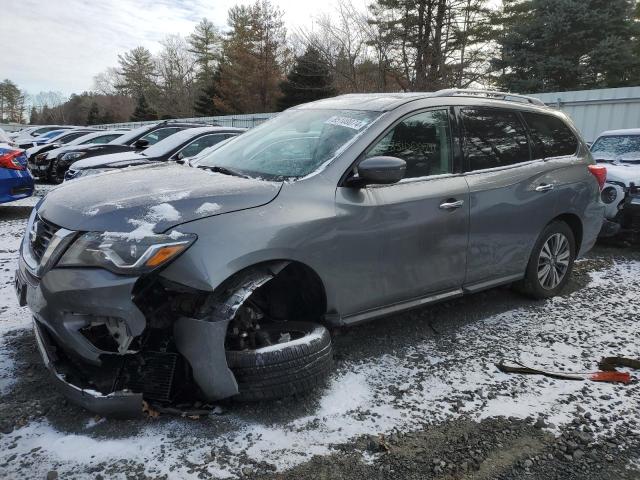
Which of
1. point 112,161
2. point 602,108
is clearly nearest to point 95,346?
point 112,161

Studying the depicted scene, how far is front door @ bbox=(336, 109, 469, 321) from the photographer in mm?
2936

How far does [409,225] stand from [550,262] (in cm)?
199

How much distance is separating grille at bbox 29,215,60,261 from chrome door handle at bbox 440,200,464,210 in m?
2.35

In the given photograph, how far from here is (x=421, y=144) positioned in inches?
134

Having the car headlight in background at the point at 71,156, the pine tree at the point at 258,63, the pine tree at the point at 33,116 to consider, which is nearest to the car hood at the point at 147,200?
the car headlight in background at the point at 71,156

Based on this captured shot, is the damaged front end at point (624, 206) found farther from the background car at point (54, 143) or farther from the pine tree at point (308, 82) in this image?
the pine tree at point (308, 82)

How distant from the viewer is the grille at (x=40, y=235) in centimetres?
254

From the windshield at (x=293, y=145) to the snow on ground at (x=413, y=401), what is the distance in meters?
1.37

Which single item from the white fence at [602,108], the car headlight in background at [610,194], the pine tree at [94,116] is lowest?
the car headlight in background at [610,194]

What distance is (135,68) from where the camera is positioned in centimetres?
6525

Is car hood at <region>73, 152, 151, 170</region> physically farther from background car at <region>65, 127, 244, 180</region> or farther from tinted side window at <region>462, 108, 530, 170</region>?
tinted side window at <region>462, 108, 530, 170</region>

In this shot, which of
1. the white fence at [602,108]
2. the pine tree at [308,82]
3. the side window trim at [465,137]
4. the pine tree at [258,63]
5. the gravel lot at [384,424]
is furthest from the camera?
the pine tree at [258,63]

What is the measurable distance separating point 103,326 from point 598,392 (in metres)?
2.89

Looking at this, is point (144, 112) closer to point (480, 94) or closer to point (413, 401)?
point (480, 94)
